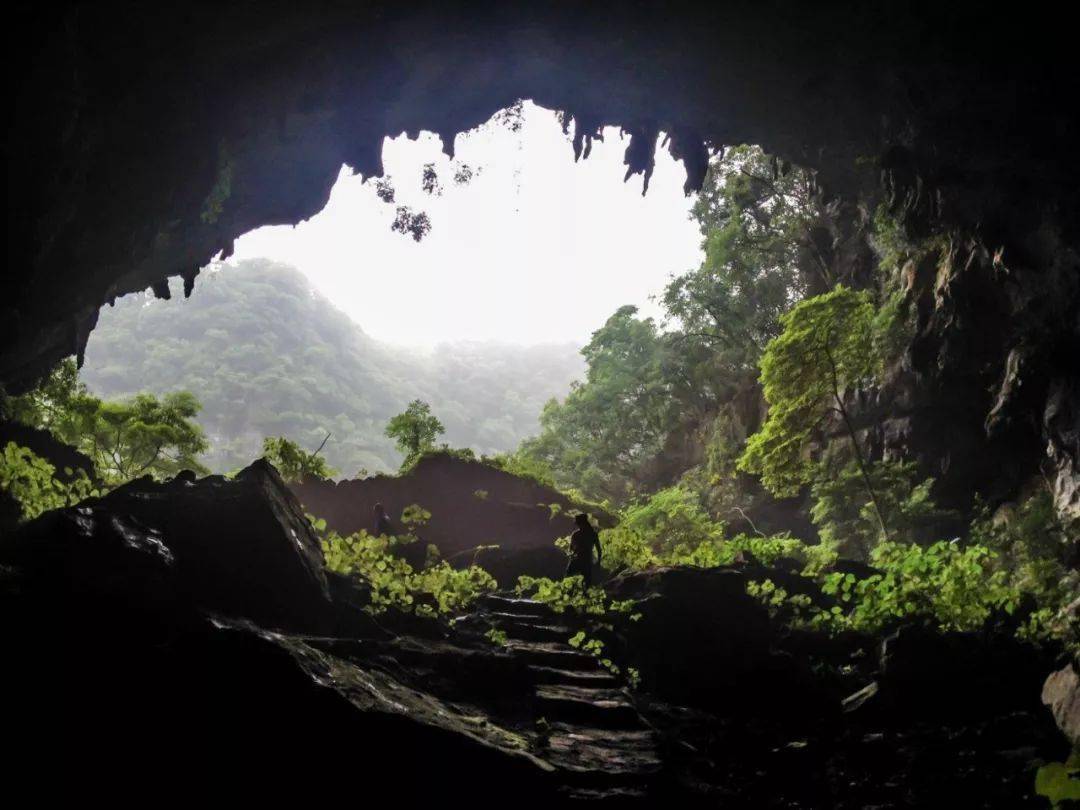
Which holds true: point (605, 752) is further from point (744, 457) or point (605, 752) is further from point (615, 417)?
point (615, 417)

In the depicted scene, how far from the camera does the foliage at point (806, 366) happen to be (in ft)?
49.8

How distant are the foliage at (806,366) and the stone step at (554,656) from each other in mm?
9146

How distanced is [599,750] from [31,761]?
4.67 m

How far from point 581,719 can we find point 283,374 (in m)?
98.5

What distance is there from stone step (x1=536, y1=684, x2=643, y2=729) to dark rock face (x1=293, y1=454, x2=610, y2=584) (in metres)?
10.9

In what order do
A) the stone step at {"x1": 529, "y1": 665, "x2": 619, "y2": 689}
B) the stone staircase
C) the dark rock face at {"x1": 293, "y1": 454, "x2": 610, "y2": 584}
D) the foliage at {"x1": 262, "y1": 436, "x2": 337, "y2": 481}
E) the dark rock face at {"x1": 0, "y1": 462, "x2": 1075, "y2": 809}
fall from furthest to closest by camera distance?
the dark rock face at {"x1": 293, "y1": 454, "x2": 610, "y2": 584} → the foliage at {"x1": 262, "y1": 436, "x2": 337, "y2": 481} → the stone step at {"x1": 529, "y1": 665, "x2": 619, "y2": 689} → the stone staircase → the dark rock face at {"x1": 0, "y1": 462, "x2": 1075, "y2": 809}

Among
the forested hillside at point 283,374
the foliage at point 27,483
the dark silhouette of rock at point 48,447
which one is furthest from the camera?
the forested hillside at point 283,374

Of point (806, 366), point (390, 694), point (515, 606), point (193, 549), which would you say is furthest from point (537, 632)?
point (806, 366)

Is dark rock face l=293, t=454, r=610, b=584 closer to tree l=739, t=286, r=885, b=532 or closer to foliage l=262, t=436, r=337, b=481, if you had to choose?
foliage l=262, t=436, r=337, b=481

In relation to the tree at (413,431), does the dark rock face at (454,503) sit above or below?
below

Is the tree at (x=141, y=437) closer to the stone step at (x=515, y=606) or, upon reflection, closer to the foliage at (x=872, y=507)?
the stone step at (x=515, y=606)

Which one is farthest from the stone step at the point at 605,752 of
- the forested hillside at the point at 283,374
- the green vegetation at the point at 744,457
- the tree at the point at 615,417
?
the forested hillside at the point at 283,374

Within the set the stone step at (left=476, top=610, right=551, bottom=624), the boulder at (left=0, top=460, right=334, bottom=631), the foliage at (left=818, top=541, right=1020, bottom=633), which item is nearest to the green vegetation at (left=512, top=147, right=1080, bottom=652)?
the foliage at (left=818, top=541, right=1020, bottom=633)

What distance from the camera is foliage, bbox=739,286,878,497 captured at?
15.2 m
